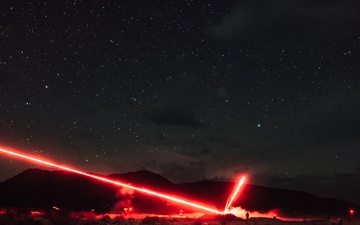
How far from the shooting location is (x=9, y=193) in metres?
162

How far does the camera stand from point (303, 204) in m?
167

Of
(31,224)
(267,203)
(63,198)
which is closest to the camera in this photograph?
(31,224)

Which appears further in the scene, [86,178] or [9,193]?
[86,178]

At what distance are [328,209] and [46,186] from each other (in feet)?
366

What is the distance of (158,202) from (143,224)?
102403 mm

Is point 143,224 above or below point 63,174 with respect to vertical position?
below

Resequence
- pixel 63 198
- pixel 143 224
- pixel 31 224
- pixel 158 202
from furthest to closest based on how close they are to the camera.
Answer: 1. pixel 63 198
2. pixel 158 202
3. pixel 143 224
4. pixel 31 224

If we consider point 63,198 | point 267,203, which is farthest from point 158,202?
point 267,203

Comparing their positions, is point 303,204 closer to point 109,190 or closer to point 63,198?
point 109,190

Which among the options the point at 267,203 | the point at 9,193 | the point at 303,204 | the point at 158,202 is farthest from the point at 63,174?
the point at 303,204

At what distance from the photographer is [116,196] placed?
15175 centimetres

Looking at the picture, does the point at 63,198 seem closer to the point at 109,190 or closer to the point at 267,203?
the point at 109,190

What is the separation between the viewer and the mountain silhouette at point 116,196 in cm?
14375

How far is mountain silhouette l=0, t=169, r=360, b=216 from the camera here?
14375 cm
